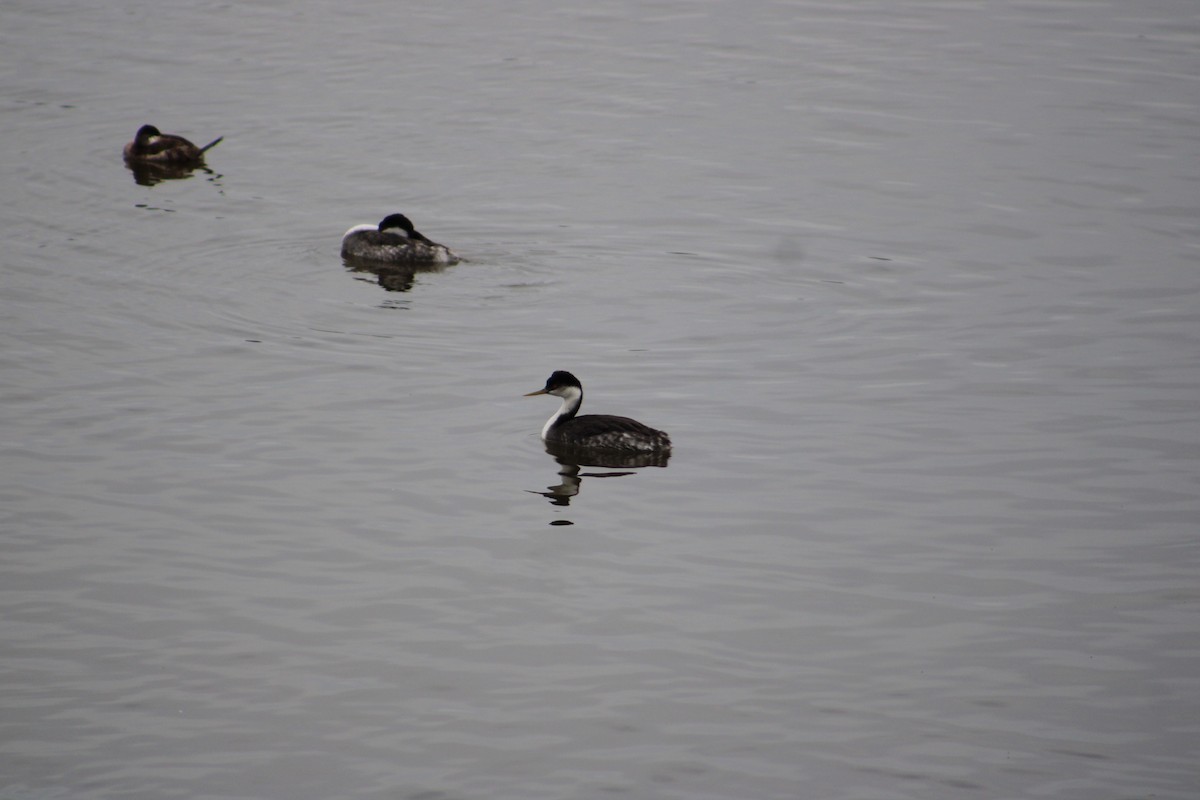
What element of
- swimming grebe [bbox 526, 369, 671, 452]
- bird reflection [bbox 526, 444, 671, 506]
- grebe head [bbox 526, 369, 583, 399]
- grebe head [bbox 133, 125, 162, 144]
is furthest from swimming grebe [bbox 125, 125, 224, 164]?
bird reflection [bbox 526, 444, 671, 506]

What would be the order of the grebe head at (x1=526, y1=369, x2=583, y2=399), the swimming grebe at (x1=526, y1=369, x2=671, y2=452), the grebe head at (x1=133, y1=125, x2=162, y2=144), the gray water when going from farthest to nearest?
the grebe head at (x1=133, y1=125, x2=162, y2=144), the grebe head at (x1=526, y1=369, x2=583, y2=399), the swimming grebe at (x1=526, y1=369, x2=671, y2=452), the gray water

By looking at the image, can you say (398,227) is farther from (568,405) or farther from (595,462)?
(595,462)

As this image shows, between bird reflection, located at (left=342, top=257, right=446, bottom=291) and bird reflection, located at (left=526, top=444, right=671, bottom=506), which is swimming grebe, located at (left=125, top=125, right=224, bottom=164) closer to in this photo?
bird reflection, located at (left=342, top=257, right=446, bottom=291)

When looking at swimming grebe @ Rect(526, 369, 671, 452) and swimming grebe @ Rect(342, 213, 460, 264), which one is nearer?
swimming grebe @ Rect(526, 369, 671, 452)

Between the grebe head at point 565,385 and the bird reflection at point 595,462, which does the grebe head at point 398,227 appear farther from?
the bird reflection at point 595,462

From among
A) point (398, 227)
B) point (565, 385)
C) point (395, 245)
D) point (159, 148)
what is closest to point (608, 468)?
point (565, 385)

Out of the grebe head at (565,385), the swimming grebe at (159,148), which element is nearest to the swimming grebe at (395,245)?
the grebe head at (565,385)

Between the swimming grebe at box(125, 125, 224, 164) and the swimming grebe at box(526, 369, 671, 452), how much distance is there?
12022 mm

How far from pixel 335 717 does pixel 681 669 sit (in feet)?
7.30

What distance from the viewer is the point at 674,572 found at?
11305mm

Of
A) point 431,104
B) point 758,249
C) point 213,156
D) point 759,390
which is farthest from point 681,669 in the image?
point 431,104

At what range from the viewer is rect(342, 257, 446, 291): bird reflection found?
1916 cm

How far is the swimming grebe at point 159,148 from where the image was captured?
79.3ft

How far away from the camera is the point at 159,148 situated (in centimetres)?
2416
